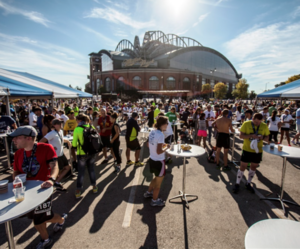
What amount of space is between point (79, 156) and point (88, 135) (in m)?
0.60

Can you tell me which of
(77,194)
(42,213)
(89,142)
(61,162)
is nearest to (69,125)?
(61,162)

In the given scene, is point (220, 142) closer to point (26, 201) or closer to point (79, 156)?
point (79, 156)

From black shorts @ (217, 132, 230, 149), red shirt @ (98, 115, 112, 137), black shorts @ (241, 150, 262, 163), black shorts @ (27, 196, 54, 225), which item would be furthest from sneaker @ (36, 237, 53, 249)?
black shorts @ (217, 132, 230, 149)

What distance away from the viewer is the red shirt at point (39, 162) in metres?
2.63

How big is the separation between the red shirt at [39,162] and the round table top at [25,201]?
0.16 metres

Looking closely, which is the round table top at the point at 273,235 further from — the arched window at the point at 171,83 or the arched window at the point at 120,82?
the arched window at the point at 120,82

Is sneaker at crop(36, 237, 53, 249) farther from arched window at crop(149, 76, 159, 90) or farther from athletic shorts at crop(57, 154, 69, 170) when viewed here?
arched window at crop(149, 76, 159, 90)

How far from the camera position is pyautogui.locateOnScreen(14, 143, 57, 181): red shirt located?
263cm

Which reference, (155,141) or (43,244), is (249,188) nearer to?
(155,141)

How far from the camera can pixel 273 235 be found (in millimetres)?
1834

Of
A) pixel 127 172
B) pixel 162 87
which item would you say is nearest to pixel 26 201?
pixel 127 172

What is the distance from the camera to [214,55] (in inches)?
3428

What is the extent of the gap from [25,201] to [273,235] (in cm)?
303

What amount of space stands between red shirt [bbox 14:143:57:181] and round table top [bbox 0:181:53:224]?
16 cm
